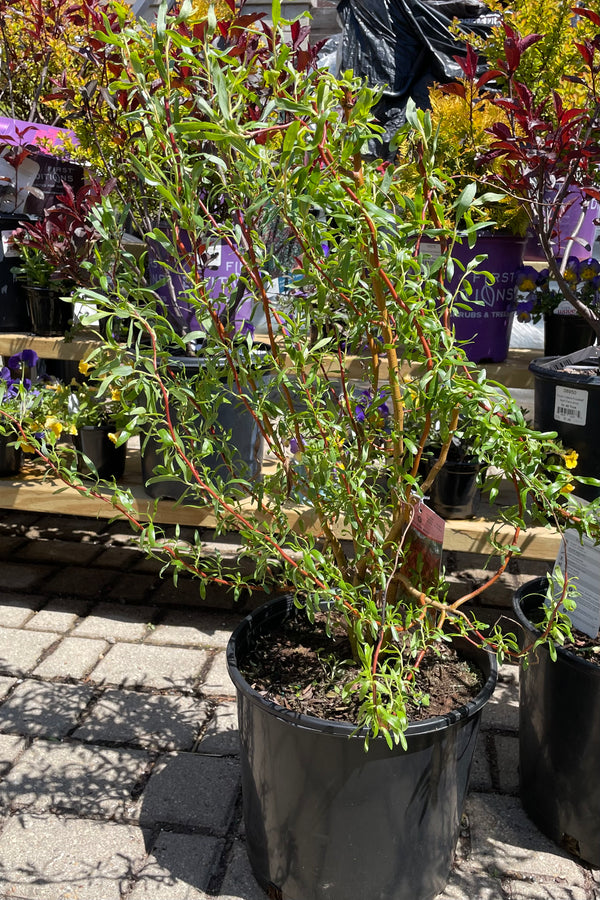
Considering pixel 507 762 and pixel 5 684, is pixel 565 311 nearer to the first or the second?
pixel 507 762

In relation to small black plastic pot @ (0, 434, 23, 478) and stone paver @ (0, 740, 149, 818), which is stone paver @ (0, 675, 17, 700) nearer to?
stone paver @ (0, 740, 149, 818)

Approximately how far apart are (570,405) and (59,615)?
1.80 m

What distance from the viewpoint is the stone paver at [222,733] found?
6.79 feet

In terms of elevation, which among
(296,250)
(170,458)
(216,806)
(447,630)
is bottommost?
(216,806)

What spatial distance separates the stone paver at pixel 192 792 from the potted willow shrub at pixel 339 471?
24 centimetres

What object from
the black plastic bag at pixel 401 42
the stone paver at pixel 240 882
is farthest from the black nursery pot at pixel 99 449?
the black plastic bag at pixel 401 42

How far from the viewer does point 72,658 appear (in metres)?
2.44

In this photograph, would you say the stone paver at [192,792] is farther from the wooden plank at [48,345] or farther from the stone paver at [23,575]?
the wooden plank at [48,345]

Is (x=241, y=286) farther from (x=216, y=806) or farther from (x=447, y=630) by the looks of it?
(x=216, y=806)

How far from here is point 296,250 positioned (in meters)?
2.74

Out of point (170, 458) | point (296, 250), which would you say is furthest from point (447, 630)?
point (296, 250)

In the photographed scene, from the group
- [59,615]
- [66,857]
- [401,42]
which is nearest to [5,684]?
[59,615]

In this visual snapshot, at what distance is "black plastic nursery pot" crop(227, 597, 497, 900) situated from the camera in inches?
56.6

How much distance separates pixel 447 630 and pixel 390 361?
79 cm
